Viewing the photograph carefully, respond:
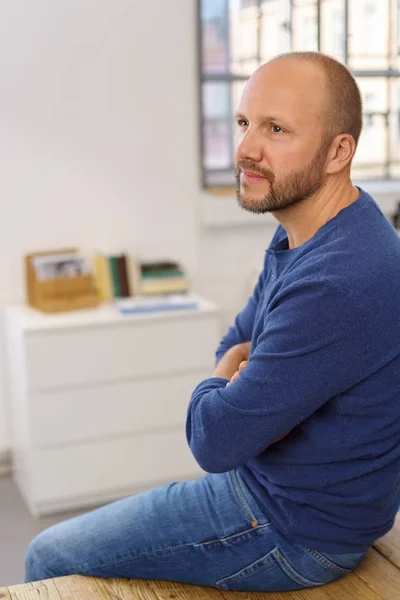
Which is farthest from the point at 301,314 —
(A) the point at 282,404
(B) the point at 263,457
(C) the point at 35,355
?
(C) the point at 35,355

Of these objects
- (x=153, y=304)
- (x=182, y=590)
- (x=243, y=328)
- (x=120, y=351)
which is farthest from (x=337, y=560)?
(x=153, y=304)

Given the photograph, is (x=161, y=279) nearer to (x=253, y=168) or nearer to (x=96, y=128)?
(x=96, y=128)

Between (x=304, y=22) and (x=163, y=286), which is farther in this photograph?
(x=304, y=22)

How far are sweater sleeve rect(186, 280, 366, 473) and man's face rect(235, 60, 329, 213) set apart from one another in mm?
223

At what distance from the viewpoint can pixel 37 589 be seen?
1.68 meters

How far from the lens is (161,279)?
151 inches

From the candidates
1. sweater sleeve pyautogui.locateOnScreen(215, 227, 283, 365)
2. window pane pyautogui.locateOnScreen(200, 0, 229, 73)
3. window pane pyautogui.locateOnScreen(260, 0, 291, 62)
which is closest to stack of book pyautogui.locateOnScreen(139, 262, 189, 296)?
window pane pyautogui.locateOnScreen(200, 0, 229, 73)

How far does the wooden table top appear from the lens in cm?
164

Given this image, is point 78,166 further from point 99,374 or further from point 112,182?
point 99,374

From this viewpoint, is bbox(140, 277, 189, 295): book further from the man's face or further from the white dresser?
the man's face

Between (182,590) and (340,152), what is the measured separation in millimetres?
873

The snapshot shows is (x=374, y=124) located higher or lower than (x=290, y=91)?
lower

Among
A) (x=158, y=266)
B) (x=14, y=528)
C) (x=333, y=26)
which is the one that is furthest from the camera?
(x=333, y=26)

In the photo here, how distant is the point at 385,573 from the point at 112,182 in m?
2.49
